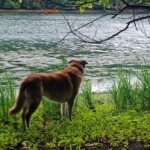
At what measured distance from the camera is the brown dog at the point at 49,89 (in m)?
7.51

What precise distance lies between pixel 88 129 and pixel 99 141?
1.97ft

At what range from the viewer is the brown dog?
7.51 metres

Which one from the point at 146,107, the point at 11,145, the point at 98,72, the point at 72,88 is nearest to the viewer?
the point at 11,145

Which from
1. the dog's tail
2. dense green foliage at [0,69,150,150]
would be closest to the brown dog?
the dog's tail

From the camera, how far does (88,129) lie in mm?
7383

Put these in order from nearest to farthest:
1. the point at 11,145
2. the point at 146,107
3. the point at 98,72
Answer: the point at 11,145
the point at 146,107
the point at 98,72

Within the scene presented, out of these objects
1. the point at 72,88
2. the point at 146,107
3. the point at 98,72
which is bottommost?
the point at 98,72

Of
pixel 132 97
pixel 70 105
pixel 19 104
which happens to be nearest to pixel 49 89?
pixel 19 104

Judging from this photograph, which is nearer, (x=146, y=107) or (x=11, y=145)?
(x=11, y=145)

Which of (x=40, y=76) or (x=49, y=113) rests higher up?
(x=40, y=76)

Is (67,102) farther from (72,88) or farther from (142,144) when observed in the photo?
(142,144)

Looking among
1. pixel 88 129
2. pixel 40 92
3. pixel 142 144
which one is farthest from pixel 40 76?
pixel 142 144

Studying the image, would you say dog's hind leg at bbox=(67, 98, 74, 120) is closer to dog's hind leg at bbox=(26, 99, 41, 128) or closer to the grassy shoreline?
the grassy shoreline

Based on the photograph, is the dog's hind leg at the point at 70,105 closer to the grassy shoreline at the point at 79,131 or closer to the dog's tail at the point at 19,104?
the grassy shoreline at the point at 79,131
